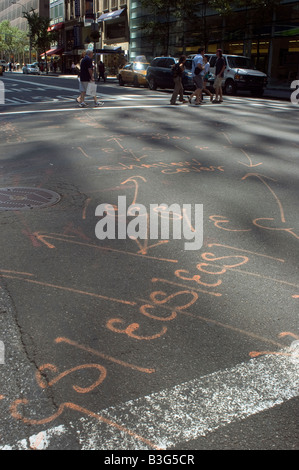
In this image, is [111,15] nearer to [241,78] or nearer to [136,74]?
[136,74]

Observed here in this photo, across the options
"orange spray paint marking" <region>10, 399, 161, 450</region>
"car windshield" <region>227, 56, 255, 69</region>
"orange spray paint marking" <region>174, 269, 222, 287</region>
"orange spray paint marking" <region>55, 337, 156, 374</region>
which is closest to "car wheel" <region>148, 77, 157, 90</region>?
"car windshield" <region>227, 56, 255, 69</region>

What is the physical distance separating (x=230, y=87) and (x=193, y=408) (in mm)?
24335

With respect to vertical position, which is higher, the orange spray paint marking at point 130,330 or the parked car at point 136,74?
the parked car at point 136,74

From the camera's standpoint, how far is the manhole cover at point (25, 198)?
18.1 feet

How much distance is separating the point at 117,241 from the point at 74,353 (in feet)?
6.25

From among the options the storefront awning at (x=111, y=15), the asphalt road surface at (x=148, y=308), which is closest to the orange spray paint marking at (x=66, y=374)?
the asphalt road surface at (x=148, y=308)

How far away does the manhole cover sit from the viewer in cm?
552

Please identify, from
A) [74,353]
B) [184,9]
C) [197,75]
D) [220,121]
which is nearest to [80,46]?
[184,9]

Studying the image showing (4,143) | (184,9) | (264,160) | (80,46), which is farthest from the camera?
(80,46)

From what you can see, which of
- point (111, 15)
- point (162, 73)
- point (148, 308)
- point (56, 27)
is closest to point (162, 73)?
point (162, 73)

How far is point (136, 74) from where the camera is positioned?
29109 millimetres

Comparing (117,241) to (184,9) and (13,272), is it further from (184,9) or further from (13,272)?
(184,9)

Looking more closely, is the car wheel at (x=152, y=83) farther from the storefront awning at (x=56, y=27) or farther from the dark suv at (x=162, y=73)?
the storefront awning at (x=56, y=27)

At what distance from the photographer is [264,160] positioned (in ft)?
26.8
